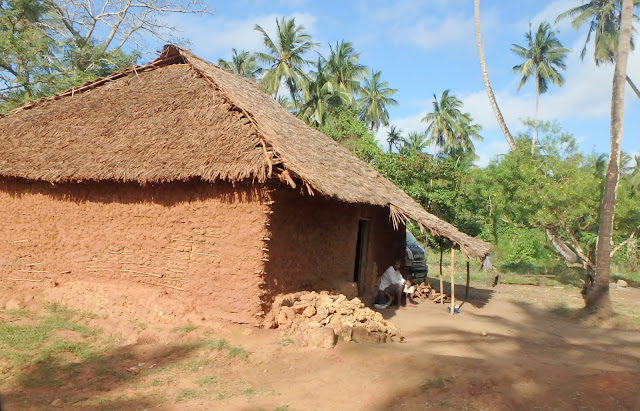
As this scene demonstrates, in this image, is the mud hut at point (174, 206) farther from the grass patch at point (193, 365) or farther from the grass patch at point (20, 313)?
the grass patch at point (193, 365)

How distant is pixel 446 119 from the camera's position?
120 feet

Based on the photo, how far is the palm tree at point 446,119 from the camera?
3656 centimetres

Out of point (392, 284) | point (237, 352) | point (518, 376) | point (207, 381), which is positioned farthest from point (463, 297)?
point (207, 381)

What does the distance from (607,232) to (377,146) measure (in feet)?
42.4

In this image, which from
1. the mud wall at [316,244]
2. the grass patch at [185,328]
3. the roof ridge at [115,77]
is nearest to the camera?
the grass patch at [185,328]

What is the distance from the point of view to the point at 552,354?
800cm

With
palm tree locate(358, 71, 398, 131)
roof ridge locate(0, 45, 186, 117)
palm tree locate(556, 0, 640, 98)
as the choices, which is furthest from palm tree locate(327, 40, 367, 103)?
roof ridge locate(0, 45, 186, 117)

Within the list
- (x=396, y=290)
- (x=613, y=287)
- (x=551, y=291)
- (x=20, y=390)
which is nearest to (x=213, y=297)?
(x=20, y=390)

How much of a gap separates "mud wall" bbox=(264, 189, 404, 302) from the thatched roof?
1.66 feet

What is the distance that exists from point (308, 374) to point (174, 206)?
11.5ft

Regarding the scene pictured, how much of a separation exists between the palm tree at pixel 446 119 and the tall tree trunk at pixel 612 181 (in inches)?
957

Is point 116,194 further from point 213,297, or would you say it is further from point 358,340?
point 358,340

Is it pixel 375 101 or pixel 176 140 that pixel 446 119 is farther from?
pixel 176 140

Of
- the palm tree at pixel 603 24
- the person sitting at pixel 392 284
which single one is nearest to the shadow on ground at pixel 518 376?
the person sitting at pixel 392 284
